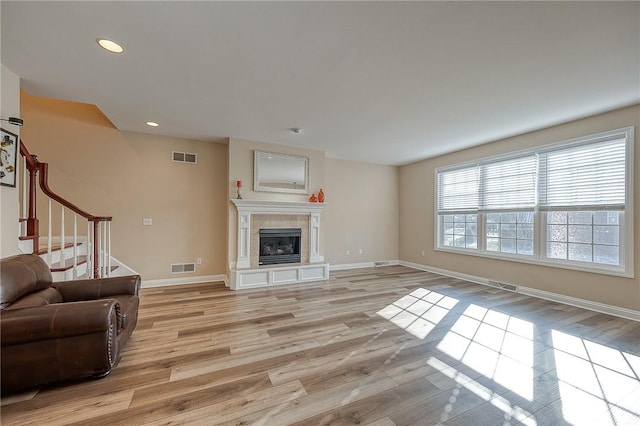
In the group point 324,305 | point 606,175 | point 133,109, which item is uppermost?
point 133,109

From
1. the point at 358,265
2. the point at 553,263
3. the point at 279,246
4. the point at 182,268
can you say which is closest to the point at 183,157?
the point at 182,268

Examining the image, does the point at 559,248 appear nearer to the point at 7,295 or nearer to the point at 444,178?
the point at 444,178

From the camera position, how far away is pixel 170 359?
7.39ft

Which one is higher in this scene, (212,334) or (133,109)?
(133,109)

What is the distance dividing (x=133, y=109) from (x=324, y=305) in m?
3.79

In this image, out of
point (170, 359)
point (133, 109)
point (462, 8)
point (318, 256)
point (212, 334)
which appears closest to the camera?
point (462, 8)

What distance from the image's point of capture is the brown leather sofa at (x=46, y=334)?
1.72 metres

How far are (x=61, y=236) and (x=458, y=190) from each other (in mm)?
6693

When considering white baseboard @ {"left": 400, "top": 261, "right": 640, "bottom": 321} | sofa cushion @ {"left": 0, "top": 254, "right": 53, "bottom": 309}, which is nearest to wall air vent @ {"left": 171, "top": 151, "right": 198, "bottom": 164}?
sofa cushion @ {"left": 0, "top": 254, "right": 53, "bottom": 309}

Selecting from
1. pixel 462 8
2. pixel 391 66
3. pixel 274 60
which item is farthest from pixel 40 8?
pixel 462 8

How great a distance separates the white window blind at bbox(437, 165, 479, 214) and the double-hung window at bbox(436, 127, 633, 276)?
0.07 ft

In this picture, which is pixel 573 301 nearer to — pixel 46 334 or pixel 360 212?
pixel 360 212

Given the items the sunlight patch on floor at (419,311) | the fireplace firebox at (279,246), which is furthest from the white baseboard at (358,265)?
the sunlight patch on floor at (419,311)

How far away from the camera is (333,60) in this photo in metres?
2.37
